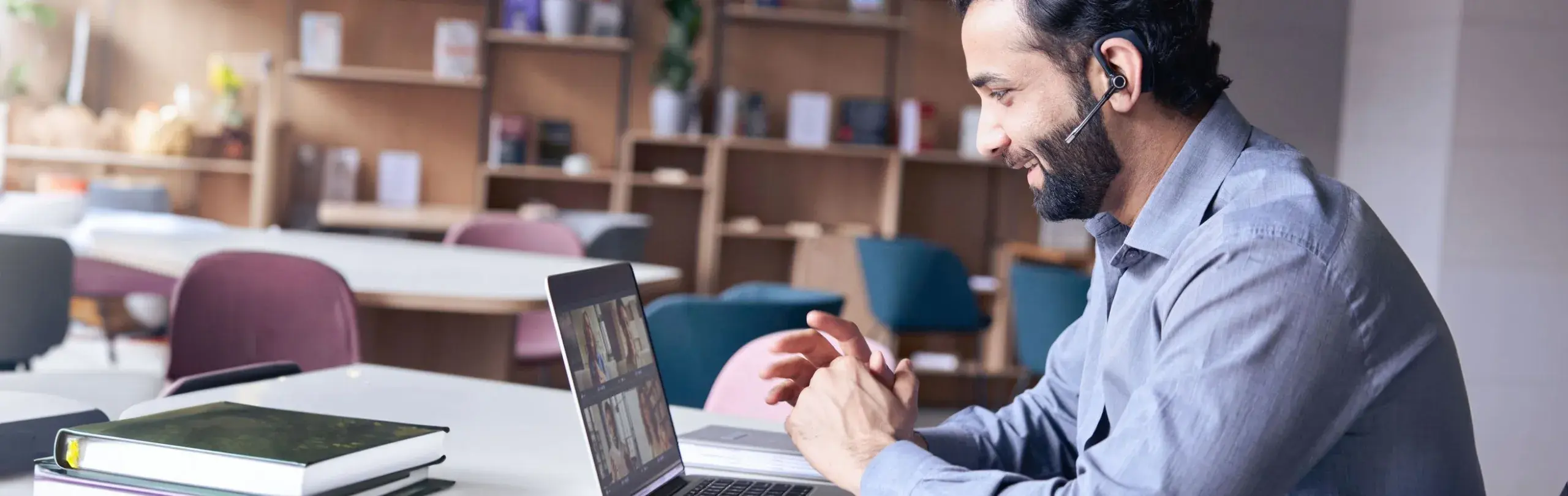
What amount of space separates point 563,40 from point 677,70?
56 centimetres

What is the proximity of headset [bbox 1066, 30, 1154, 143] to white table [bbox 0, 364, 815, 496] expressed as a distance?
1.74ft

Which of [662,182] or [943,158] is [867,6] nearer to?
[943,158]

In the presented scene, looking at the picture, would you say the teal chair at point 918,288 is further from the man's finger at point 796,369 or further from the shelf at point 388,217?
the man's finger at point 796,369

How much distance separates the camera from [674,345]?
2871 mm

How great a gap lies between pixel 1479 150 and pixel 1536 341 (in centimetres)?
59

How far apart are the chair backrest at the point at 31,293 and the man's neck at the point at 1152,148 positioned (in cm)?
282

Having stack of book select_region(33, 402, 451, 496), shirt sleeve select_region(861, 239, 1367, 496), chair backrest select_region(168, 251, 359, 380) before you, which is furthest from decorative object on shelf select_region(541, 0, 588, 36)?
shirt sleeve select_region(861, 239, 1367, 496)

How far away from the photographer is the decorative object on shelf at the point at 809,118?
6.45 m

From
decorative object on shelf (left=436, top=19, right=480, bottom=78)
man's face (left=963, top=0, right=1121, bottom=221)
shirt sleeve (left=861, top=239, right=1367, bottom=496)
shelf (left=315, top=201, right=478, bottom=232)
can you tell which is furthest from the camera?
decorative object on shelf (left=436, top=19, right=480, bottom=78)

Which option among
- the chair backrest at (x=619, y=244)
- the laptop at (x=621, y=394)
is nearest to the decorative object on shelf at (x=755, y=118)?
the chair backrest at (x=619, y=244)

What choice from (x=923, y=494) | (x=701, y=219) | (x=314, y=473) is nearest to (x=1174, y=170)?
(x=923, y=494)

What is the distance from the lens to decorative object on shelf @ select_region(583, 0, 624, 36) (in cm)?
628

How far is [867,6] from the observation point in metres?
6.41

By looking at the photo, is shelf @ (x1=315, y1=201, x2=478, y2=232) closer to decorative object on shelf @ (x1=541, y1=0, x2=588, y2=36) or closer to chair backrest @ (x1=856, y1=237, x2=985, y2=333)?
decorative object on shelf @ (x1=541, y1=0, x2=588, y2=36)
